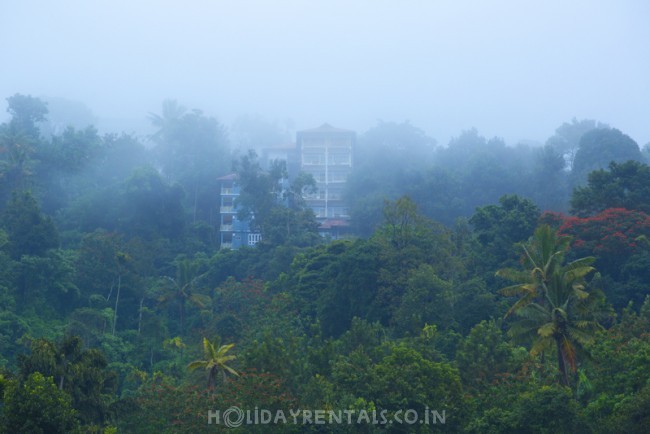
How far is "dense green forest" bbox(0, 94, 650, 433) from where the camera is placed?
79.5 feet

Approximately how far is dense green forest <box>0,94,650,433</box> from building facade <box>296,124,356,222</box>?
7.51ft

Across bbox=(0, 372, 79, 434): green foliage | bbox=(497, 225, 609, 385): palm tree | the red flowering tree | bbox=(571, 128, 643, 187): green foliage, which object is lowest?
bbox=(0, 372, 79, 434): green foliage

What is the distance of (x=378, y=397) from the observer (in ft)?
81.6

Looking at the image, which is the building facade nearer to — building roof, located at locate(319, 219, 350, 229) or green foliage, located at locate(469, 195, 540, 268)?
building roof, located at locate(319, 219, 350, 229)

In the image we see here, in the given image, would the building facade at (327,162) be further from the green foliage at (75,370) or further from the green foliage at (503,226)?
the green foliage at (75,370)

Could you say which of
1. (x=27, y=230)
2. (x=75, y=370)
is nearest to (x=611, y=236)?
(x=75, y=370)

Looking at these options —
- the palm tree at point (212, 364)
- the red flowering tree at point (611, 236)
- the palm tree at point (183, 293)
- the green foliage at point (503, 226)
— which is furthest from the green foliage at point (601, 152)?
the palm tree at point (212, 364)

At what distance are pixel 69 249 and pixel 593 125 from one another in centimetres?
5342

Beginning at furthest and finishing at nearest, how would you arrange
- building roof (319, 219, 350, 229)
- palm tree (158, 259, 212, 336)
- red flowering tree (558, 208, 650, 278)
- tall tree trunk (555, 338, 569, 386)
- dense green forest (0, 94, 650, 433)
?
building roof (319, 219, 350, 229)
palm tree (158, 259, 212, 336)
red flowering tree (558, 208, 650, 278)
tall tree trunk (555, 338, 569, 386)
dense green forest (0, 94, 650, 433)

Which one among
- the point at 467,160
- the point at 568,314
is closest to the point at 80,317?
the point at 568,314

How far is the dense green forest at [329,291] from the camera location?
954 inches

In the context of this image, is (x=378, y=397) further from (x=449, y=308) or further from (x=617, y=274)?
(x=617, y=274)

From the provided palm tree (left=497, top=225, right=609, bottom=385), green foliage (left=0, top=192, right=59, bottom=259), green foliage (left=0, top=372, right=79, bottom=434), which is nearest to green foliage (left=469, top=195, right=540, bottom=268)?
palm tree (left=497, top=225, right=609, bottom=385)

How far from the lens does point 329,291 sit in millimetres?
38906
